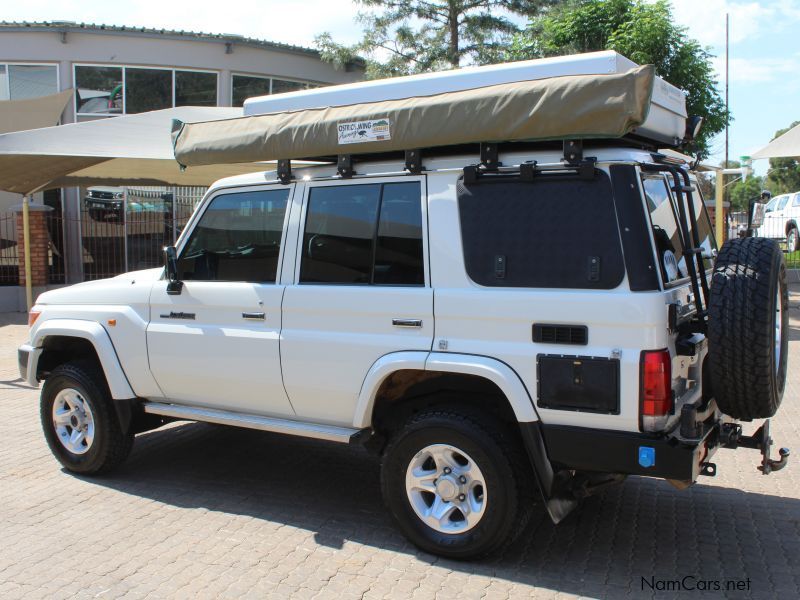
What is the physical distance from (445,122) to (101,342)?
9.22 feet

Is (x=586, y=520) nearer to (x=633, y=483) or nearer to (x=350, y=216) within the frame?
(x=633, y=483)

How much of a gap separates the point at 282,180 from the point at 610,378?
2270 mm

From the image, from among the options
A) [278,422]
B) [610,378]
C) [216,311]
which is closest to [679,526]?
[610,378]

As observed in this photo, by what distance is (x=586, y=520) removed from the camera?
4.77 m

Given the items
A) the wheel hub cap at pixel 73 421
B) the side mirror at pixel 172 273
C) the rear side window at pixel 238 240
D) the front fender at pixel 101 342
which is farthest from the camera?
the wheel hub cap at pixel 73 421

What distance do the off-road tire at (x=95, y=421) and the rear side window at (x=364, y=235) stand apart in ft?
6.11

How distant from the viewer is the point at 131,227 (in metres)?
17.1

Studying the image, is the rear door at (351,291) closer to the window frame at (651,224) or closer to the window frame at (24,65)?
the window frame at (651,224)

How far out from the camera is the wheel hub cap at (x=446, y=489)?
3.99 metres


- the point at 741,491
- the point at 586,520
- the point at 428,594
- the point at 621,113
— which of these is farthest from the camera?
the point at 741,491

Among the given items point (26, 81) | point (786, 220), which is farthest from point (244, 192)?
point (786, 220)

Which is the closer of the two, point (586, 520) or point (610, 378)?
point (610, 378)

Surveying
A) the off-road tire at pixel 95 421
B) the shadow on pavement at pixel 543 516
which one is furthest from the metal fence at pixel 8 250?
the off-road tire at pixel 95 421

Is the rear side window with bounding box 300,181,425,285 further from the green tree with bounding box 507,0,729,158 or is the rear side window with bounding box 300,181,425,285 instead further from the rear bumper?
the green tree with bounding box 507,0,729,158
